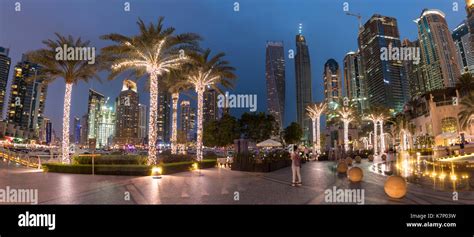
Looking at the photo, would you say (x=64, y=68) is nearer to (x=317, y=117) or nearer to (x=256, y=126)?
(x=317, y=117)

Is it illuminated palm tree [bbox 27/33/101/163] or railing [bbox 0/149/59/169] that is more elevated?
illuminated palm tree [bbox 27/33/101/163]

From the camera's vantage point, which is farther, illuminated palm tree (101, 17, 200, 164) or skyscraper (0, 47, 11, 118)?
skyscraper (0, 47, 11, 118)

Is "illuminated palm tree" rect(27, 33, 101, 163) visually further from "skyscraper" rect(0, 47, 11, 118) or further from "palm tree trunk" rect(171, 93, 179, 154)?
"skyscraper" rect(0, 47, 11, 118)

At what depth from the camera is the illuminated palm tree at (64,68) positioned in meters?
25.2

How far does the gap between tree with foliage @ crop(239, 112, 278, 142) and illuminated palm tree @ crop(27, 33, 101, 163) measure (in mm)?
39555

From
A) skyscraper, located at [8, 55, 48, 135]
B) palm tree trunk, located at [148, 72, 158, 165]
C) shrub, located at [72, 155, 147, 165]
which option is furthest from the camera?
skyscraper, located at [8, 55, 48, 135]

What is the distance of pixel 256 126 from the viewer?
2456 inches

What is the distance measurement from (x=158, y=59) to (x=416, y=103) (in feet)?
288

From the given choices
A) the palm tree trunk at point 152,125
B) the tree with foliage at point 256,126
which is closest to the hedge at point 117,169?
the palm tree trunk at point 152,125

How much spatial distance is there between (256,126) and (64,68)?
1645 inches

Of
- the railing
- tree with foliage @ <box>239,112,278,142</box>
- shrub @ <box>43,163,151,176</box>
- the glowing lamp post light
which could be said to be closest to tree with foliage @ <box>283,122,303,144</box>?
tree with foliage @ <box>239,112,278,142</box>

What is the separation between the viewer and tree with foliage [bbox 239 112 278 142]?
204 ft
